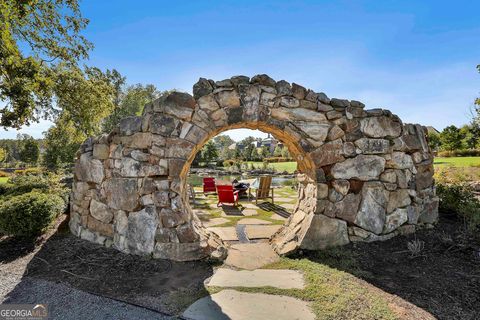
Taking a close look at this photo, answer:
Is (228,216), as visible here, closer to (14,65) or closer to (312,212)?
(312,212)

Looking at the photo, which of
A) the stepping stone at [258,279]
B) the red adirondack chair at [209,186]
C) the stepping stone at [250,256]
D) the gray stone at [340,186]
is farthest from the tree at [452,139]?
the stepping stone at [258,279]

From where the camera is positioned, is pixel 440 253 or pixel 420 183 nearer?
pixel 440 253

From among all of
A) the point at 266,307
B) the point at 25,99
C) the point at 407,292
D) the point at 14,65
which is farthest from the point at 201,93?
the point at 25,99

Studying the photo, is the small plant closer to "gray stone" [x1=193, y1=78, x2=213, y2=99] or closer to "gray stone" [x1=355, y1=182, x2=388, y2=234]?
"gray stone" [x1=355, y1=182, x2=388, y2=234]

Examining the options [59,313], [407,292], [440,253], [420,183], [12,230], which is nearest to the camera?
[59,313]

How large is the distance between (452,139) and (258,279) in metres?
34.6

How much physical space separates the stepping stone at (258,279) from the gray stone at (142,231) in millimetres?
1139

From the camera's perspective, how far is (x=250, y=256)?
434 cm

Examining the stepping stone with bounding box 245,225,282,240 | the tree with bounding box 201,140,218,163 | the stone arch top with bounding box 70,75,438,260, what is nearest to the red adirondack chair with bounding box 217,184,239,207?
the stepping stone with bounding box 245,225,282,240

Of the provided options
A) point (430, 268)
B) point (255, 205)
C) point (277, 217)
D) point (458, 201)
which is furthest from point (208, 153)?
point (430, 268)

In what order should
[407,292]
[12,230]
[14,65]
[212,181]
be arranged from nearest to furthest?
[407,292] → [12,230] → [14,65] → [212,181]

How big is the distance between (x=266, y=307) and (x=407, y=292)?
1.68 m

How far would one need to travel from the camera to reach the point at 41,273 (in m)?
3.54

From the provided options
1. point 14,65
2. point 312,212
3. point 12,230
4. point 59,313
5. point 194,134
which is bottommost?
point 59,313
